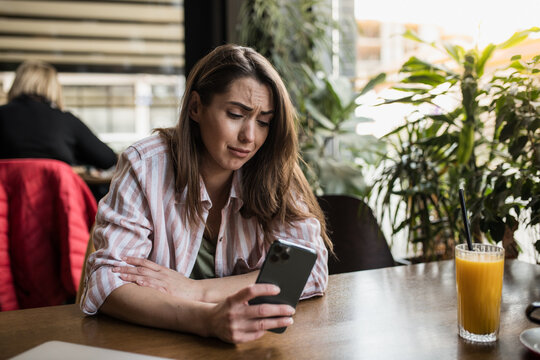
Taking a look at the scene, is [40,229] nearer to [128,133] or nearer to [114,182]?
[114,182]

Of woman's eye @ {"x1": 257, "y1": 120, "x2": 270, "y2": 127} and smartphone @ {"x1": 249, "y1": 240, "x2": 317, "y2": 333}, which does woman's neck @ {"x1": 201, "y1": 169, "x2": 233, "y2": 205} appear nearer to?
woman's eye @ {"x1": 257, "y1": 120, "x2": 270, "y2": 127}

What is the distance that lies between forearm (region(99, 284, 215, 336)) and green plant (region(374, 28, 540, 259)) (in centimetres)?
93

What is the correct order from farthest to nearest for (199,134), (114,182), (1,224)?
(1,224)
(199,134)
(114,182)

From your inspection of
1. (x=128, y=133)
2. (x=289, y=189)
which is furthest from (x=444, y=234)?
(x=128, y=133)

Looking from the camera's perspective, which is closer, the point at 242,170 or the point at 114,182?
the point at 114,182

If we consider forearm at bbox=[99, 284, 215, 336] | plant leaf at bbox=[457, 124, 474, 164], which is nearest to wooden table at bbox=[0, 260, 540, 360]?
forearm at bbox=[99, 284, 215, 336]

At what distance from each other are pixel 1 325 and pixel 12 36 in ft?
13.1

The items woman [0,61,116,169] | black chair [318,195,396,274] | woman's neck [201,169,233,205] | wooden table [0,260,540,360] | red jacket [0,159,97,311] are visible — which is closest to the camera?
wooden table [0,260,540,360]

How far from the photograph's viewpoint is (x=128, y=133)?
4.37 metres

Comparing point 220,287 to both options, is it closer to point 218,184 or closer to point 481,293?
point 218,184

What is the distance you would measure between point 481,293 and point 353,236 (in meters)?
0.88

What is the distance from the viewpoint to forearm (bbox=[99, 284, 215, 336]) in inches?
37.6

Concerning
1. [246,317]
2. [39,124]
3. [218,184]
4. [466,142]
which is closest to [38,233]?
[39,124]

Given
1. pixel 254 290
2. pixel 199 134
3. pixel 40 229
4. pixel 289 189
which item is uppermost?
pixel 199 134
